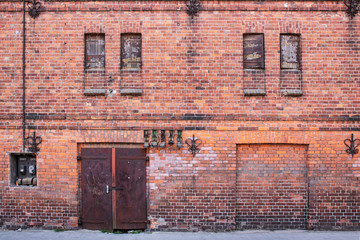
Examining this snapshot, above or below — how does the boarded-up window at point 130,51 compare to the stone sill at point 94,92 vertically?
above

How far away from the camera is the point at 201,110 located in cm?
773

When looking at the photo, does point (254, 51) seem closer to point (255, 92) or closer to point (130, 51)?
point (255, 92)

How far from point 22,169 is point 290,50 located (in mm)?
7618

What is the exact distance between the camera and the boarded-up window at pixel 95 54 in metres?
7.92

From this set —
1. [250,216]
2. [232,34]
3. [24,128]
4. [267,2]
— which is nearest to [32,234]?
[24,128]

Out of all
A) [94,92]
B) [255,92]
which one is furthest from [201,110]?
[94,92]

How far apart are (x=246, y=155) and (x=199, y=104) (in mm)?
1785

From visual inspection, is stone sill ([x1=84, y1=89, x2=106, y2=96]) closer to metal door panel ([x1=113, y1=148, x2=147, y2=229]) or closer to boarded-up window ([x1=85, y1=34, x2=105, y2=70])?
boarded-up window ([x1=85, y1=34, x2=105, y2=70])

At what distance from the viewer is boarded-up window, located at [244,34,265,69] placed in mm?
7832

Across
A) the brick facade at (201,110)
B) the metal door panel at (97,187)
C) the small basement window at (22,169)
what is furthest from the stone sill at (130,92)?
the small basement window at (22,169)

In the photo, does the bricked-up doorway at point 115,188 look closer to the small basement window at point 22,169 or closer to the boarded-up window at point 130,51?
the small basement window at point 22,169

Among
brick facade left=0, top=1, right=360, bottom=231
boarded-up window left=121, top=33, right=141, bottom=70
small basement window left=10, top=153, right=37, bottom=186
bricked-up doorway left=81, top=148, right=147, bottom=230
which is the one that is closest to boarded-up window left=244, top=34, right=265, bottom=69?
brick facade left=0, top=1, right=360, bottom=231

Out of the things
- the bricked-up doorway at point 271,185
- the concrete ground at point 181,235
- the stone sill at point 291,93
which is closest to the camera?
the concrete ground at point 181,235

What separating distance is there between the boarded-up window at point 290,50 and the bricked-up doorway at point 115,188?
4.37 m
